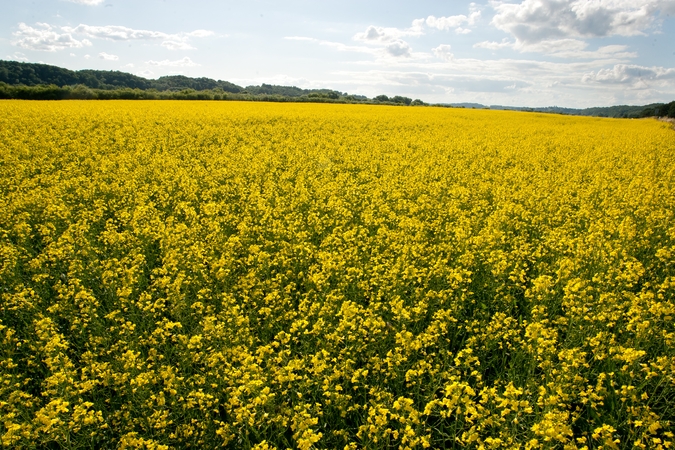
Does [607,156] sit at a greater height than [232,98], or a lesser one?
lesser

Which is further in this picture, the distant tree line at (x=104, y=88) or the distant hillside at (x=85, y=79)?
the distant hillside at (x=85, y=79)

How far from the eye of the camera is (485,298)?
5.96m

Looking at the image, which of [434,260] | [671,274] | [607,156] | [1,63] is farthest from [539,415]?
[1,63]

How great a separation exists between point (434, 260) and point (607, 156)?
15113 mm

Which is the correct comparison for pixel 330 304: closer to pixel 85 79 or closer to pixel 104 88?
pixel 104 88

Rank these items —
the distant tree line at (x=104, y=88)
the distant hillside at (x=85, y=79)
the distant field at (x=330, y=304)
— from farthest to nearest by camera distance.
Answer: the distant hillside at (x=85, y=79)
the distant tree line at (x=104, y=88)
the distant field at (x=330, y=304)

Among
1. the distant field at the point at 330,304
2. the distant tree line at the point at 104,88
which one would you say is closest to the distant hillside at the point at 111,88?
the distant tree line at the point at 104,88

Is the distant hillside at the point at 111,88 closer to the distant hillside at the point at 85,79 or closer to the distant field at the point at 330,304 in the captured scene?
the distant hillside at the point at 85,79

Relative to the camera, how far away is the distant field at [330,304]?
3623 millimetres

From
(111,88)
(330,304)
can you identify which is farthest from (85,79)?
(330,304)

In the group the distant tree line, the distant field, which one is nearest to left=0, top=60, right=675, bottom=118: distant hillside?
the distant tree line

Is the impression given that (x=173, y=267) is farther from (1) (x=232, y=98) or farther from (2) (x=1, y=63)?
(2) (x=1, y=63)

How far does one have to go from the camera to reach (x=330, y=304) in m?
5.00

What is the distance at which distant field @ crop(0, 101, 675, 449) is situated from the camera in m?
3.62
